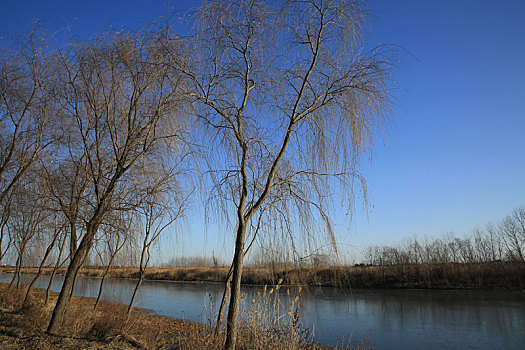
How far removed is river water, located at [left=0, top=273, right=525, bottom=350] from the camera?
1045cm

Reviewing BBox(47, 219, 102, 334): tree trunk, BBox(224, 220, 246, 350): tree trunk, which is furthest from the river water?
BBox(224, 220, 246, 350): tree trunk

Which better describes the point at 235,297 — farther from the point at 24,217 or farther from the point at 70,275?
the point at 24,217

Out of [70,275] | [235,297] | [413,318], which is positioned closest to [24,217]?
[70,275]

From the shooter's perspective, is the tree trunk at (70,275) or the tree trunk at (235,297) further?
the tree trunk at (70,275)


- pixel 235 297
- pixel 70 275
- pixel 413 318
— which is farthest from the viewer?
pixel 413 318

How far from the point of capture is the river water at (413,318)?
10.5 metres

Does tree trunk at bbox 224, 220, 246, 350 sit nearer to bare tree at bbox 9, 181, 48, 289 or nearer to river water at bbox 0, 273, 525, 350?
river water at bbox 0, 273, 525, 350

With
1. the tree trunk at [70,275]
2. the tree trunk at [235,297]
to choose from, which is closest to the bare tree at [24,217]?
the tree trunk at [70,275]

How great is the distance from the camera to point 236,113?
14.3 feet

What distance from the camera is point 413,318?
14305mm

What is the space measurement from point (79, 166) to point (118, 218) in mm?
1603

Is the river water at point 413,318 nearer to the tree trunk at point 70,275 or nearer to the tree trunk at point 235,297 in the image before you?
the tree trunk at point 70,275

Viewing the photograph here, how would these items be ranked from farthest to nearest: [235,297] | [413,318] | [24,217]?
1. [413,318]
2. [24,217]
3. [235,297]

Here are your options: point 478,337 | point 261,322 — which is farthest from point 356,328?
point 261,322
